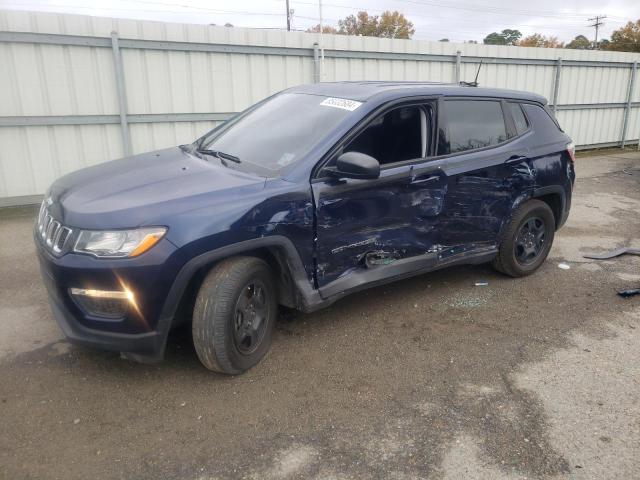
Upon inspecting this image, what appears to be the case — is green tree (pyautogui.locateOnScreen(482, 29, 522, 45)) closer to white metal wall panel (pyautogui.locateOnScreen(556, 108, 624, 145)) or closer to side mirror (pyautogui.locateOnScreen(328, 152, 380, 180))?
white metal wall panel (pyautogui.locateOnScreen(556, 108, 624, 145))

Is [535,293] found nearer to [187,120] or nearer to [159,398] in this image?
[159,398]

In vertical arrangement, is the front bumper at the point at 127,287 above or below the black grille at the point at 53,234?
below

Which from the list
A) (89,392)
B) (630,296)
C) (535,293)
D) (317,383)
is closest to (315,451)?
(317,383)

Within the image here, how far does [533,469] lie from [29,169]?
7464mm

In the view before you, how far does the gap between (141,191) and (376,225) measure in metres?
1.58

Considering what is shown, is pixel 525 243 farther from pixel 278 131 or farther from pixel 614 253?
pixel 278 131

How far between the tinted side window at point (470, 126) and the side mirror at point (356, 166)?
986 mm

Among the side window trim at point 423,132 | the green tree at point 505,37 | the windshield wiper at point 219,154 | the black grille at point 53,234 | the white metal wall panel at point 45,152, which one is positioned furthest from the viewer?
the green tree at point 505,37

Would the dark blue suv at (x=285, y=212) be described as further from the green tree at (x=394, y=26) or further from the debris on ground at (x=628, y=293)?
the green tree at (x=394, y=26)

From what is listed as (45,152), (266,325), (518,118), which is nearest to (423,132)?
(518,118)

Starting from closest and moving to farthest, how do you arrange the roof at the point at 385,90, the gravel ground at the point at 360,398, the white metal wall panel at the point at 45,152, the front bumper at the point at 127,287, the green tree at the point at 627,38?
the gravel ground at the point at 360,398
the front bumper at the point at 127,287
the roof at the point at 385,90
the white metal wall panel at the point at 45,152
the green tree at the point at 627,38

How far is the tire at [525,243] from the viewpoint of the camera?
4750 mm

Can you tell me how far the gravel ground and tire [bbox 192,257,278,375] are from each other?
17 centimetres

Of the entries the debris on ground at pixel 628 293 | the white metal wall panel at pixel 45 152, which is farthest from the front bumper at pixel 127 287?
the white metal wall panel at pixel 45 152
